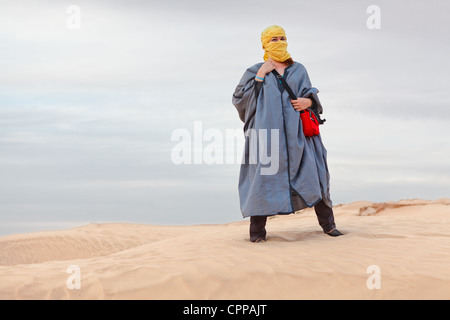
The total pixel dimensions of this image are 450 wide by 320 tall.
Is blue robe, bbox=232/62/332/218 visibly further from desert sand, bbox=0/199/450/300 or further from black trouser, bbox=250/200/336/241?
desert sand, bbox=0/199/450/300

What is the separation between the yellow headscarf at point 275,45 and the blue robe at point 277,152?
220mm

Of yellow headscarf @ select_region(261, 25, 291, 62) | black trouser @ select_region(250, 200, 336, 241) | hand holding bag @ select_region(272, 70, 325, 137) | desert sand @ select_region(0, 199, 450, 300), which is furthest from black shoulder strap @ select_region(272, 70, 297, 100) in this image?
desert sand @ select_region(0, 199, 450, 300)

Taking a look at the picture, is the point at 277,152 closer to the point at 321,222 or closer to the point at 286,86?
the point at 286,86

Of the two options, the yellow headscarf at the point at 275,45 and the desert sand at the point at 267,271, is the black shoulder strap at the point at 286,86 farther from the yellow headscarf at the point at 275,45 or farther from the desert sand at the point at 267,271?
the desert sand at the point at 267,271

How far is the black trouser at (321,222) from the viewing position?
24.4ft

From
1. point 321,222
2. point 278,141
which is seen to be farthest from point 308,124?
point 321,222

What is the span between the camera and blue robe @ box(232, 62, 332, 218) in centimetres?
712

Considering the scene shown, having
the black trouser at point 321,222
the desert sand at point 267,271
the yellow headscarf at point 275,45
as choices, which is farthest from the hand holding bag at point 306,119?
the desert sand at point 267,271

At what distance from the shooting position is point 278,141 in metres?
7.22

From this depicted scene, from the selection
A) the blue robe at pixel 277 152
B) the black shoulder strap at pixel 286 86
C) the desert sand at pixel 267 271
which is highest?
the black shoulder strap at pixel 286 86

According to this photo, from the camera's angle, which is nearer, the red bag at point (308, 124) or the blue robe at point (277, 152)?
the blue robe at point (277, 152)
